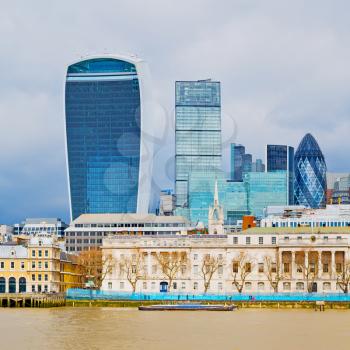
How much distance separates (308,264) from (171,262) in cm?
2291

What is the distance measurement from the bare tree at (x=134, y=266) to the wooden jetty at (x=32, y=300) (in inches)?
735

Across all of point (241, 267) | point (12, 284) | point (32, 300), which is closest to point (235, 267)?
point (241, 267)

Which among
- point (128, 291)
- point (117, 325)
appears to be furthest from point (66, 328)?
point (128, 291)

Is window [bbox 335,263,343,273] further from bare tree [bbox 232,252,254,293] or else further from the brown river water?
the brown river water

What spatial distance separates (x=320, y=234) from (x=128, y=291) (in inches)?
1316

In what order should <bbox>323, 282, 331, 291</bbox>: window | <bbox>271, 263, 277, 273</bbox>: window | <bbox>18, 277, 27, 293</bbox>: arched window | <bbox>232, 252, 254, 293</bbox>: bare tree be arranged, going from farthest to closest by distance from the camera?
<bbox>18, 277, 27, 293</bbox>: arched window < <bbox>271, 263, 277, 273</bbox>: window < <bbox>232, 252, 254, 293</bbox>: bare tree < <bbox>323, 282, 331, 291</bbox>: window

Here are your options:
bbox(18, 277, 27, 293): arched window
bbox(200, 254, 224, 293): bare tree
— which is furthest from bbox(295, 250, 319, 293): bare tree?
bbox(18, 277, 27, 293): arched window

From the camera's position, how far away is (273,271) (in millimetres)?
181125

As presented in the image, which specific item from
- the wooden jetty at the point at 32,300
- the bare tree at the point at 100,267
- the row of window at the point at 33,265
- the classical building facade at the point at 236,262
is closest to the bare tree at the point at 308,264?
the classical building facade at the point at 236,262

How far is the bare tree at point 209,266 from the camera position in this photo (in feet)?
586

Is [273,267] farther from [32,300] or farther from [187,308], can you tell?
[32,300]

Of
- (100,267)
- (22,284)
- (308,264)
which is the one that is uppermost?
(308,264)

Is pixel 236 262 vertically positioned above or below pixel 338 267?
above

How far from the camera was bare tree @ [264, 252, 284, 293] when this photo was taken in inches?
6919
